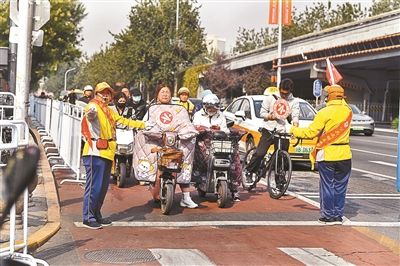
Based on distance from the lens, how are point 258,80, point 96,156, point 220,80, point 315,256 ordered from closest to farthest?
1. point 315,256
2. point 96,156
3. point 258,80
4. point 220,80

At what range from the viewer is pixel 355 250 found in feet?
21.9

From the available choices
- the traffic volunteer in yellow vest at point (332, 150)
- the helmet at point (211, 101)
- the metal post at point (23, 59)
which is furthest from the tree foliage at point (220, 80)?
the metal post at point (23, 59)

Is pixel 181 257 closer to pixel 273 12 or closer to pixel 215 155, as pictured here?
pixel 215 155

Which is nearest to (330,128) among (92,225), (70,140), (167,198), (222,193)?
(222,193)

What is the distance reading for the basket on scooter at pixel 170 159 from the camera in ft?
26.5

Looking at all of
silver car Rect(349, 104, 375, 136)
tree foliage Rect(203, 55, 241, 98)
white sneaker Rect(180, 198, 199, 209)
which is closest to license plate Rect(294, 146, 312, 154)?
white sneaker Rect(180, 198, 199, 209)

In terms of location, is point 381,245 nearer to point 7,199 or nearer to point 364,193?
point 364,193

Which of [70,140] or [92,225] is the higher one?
[70,140]

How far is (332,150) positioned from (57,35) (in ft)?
95.0

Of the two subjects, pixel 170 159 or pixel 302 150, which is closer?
pixel 170 159

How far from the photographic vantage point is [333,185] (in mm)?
7984

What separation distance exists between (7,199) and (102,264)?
3.93 meters

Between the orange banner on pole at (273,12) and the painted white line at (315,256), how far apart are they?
115 feet

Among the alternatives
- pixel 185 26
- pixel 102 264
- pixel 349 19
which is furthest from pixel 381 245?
pixel 349 19
